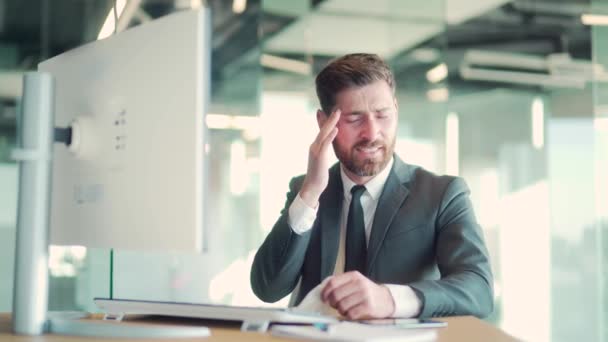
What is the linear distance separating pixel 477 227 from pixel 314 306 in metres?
0.59

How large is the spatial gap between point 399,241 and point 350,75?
49 cm

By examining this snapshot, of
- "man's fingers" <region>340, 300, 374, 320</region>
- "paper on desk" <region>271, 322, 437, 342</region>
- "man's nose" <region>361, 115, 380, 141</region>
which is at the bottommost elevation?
"paper on desk" <region>271, 322, 437, 342</region>

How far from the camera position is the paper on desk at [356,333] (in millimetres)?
1298

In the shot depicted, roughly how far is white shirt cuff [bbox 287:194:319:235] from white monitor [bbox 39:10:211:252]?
656 mm

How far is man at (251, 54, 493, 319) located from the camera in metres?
2.07

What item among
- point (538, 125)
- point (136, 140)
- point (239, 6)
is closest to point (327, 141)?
point (136, 140)

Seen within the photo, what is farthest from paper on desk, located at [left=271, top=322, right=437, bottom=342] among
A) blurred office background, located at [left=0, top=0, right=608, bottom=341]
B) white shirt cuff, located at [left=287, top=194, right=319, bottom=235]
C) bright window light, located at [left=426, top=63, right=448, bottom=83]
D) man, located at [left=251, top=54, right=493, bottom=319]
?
bright window light, located at [left=426, top=63, right=448, bottom=83]

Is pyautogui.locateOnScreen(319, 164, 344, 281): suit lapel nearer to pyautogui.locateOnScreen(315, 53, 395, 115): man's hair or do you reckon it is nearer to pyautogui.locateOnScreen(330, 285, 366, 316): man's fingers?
pyautogui.locateOnScreen(315, 53, 395, 115): man's hair

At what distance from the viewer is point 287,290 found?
2.35 metres

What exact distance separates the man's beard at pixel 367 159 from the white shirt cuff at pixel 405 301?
644 mm

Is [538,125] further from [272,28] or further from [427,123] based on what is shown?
[272,28]

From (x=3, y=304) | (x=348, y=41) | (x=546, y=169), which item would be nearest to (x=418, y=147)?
(x=348, y=41)

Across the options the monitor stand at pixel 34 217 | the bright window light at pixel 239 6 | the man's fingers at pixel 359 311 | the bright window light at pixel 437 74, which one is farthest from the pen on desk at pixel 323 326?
the bright window light at pixel 437 74

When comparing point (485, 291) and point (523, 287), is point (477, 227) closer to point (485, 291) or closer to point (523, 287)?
point (485, 291)
